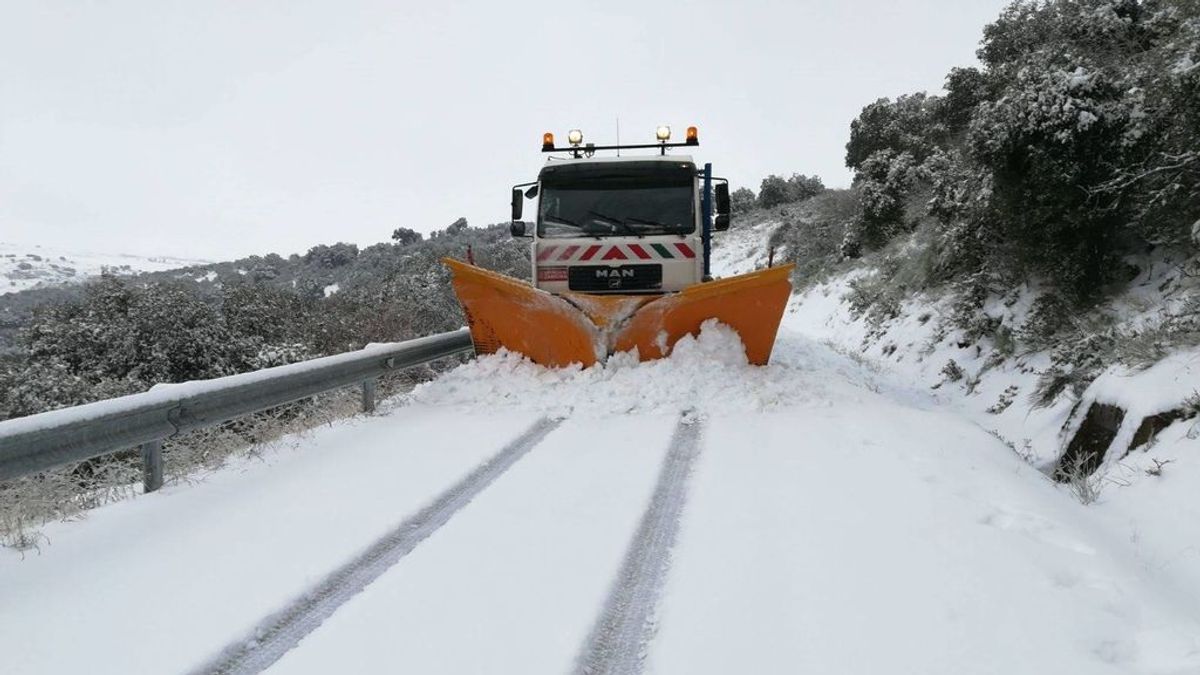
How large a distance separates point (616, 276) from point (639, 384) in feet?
5.48

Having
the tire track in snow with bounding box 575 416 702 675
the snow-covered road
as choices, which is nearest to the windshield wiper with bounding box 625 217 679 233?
the snow-covered road

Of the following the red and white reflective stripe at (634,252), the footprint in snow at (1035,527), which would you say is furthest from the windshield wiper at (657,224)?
the footprint in snow at (1035,527)

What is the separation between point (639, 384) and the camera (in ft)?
21.9

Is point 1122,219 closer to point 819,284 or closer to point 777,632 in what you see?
point 777,632

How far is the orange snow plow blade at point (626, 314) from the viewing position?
23.4ft

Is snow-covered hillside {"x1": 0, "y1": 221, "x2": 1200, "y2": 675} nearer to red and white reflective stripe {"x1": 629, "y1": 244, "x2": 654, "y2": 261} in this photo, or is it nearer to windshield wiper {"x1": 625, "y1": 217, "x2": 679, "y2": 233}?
red and white reflective stripe {"x1": 629, "y1": 244, "x2": 654, "y2": 261}

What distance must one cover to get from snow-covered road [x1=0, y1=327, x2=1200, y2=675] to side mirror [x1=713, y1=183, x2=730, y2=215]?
3.66 m

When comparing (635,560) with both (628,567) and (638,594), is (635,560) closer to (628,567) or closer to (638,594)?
(628,567)

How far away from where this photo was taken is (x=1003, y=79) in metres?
10.3

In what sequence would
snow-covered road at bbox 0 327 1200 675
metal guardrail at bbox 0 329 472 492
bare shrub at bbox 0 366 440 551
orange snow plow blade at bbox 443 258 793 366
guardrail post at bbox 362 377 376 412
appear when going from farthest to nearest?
orange snow plow blade at bbox 443 258 793 366 → guardrail post at bbox 362 377 376 412 → bare shrub at bbox 0 366 440 551 → metal guardrail at bbox 0 329 472 492 → snow-covered road at bbox 0 327 1200 675

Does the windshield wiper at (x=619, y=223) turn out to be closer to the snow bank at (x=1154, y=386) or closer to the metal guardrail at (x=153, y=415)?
the metal guardrail at (x=153, y=415)

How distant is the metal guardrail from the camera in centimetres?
340

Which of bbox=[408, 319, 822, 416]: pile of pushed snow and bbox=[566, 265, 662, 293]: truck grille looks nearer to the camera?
bbox=[408, 319, 822, 416]: pile of pushed snow

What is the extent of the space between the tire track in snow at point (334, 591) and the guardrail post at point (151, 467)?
193cm
